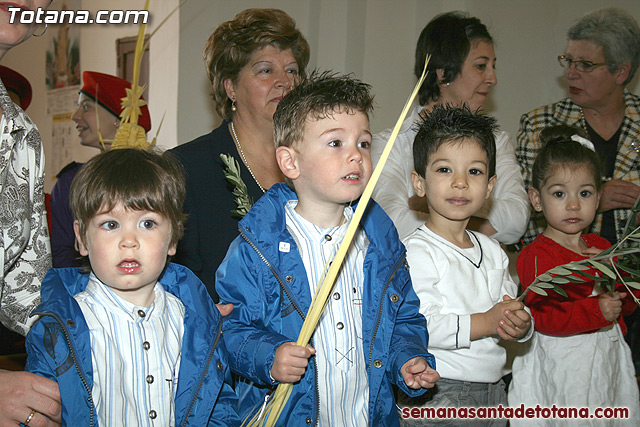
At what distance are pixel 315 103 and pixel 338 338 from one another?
69 cm

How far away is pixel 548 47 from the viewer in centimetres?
477

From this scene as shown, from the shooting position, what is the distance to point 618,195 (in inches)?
113

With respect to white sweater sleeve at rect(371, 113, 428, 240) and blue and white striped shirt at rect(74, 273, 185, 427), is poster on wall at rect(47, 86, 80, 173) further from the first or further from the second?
blue and white striped shirt at rect(74, 273, 185, 427)

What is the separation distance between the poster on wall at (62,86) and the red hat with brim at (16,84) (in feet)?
13.4

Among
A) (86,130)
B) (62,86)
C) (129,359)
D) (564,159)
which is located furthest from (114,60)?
(129,359)

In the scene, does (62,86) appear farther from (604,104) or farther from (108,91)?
(604,104)

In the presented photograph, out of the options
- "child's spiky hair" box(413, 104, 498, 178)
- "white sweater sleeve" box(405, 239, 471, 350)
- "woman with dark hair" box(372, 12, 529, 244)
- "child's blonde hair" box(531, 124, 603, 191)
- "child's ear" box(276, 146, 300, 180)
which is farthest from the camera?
"woman with dark hair" box(372, 12, 529, 244)

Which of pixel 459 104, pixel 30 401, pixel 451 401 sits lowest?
pixel 451 401

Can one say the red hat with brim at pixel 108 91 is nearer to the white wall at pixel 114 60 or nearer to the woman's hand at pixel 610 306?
the white wall at pixel 114 60

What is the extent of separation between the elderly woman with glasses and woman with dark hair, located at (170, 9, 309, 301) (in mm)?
1392

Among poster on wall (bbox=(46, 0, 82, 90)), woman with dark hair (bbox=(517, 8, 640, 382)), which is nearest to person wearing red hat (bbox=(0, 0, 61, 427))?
woman with dark hair (bbox=(517, 8, 640, 382))

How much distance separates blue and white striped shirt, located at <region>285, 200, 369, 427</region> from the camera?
172 centimetres

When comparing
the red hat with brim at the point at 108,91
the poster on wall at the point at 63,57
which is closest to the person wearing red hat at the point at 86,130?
the red hat with brim at the point at 108,91

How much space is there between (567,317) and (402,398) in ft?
2.36
